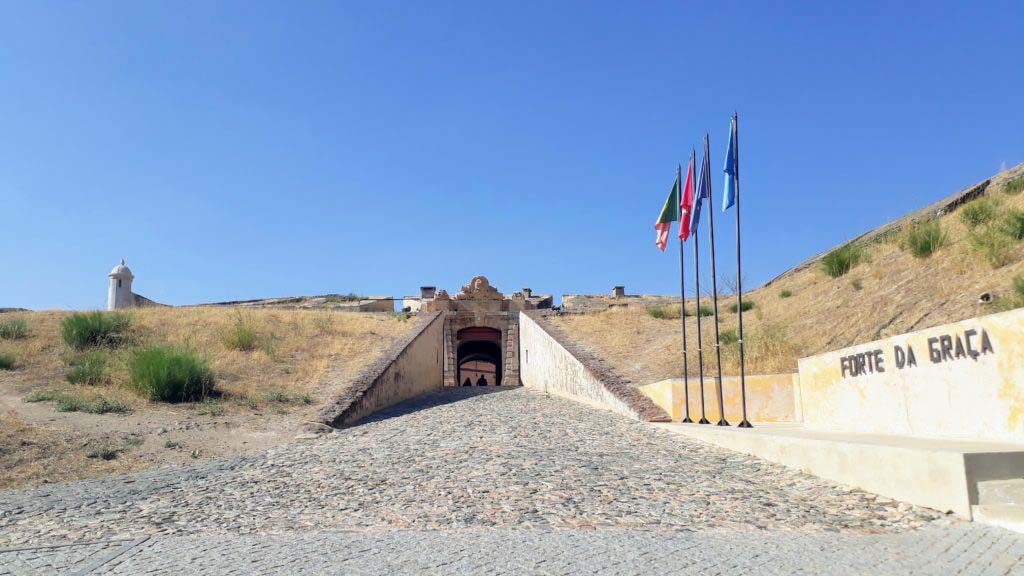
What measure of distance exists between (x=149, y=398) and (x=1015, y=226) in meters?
15.1

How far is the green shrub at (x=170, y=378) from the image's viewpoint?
11398mm

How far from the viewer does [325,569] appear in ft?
12.1

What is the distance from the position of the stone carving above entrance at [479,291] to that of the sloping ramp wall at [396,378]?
3112mm

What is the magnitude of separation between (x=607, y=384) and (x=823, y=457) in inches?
252

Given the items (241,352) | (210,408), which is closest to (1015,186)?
(210,408)

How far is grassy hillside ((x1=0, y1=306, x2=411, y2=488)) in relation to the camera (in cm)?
802

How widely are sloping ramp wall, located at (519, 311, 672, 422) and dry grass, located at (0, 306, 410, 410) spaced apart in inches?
162

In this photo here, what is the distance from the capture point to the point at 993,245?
38.7 feet

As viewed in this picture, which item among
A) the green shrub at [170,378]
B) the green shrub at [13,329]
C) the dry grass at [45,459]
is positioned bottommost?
the dry grass at [45,459]

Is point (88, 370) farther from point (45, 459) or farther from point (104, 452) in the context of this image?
point (45, 459)

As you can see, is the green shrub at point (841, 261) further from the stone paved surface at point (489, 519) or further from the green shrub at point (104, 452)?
the green shrub at point (104, 452)

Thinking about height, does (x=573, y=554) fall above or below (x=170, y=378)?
below

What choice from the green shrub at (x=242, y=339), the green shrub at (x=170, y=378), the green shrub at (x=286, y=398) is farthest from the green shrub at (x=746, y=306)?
the green shrub at (x=170, y=378)

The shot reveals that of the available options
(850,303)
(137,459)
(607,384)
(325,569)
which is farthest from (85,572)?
(850,303)
